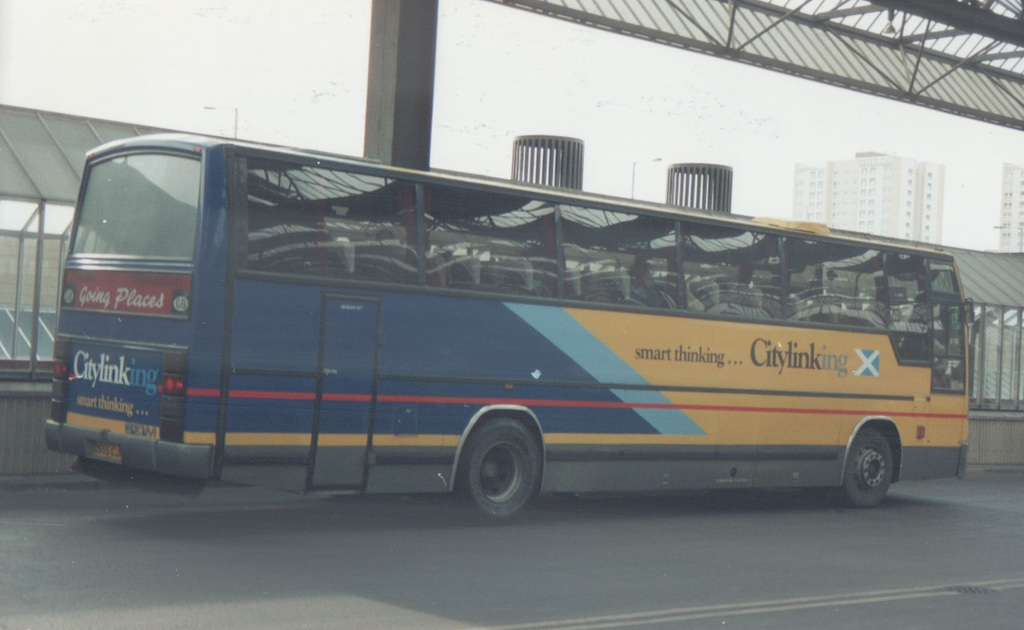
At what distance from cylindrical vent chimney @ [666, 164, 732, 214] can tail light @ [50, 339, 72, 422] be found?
23.1 meters

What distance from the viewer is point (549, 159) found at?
97.5 ft

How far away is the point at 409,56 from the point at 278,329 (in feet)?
18.1

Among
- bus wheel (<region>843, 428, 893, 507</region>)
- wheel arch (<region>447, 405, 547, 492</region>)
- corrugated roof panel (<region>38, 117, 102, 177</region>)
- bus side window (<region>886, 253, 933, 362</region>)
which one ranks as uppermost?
corrugated roof panel (<region>38, 117, 102, 177</region>)

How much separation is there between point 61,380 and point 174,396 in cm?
177

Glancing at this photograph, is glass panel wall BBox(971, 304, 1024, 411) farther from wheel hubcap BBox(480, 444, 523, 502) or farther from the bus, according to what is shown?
wheel hubcap BBox(480, 444, 523, 502)

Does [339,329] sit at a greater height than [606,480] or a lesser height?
greater

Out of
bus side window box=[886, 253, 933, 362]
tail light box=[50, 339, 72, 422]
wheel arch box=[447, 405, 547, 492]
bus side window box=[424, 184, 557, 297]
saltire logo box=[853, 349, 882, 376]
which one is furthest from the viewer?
bus side window box=[886, 253, 933, 362]

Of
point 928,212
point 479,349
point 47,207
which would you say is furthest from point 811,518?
point 928,212

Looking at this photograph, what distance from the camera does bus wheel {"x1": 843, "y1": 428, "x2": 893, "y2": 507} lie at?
16.5 meters

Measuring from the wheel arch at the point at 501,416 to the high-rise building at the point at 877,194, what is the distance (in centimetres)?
9191

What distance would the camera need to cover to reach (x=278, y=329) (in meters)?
11.0

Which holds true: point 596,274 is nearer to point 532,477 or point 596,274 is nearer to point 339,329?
point 532,477

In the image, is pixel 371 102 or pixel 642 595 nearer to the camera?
pixel 642 595

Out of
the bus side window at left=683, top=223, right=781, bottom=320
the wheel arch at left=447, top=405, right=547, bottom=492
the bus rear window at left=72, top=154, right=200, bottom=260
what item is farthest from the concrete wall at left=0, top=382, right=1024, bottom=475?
the bus side window at left=683, top=223, right=781, bottom=320
